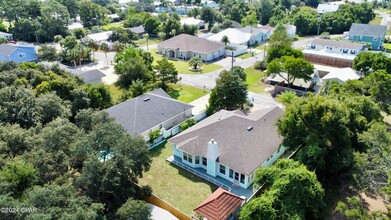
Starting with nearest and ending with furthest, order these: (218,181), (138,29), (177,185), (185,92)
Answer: (177,185) → (218,181) → (185,92) → (138,29)

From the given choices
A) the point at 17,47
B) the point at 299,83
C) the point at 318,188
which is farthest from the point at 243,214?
the point at 17,47

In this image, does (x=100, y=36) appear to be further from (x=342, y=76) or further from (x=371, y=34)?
(x=371, y=34)

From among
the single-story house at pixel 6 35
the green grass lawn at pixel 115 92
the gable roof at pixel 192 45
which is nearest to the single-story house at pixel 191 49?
the gable roof at pixel 192 45

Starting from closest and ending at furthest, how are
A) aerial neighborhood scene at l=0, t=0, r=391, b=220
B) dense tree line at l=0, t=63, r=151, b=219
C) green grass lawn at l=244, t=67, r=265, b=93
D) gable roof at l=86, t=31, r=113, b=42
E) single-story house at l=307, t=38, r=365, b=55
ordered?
dense tree line at l=0, t=63, r=151, b=219 → aerial neighborhood scene at l=0, t=0, r=391, b=220 → green grass lawn at l=244, t=67, r=265, b=93 → single-story house at l=307, t=38, r=365, b=55 → gable roof at l=86, t=31, r=113, b=42

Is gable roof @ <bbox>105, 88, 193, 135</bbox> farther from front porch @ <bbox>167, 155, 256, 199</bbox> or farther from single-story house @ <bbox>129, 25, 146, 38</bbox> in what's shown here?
single-story house @ <bbox>129, 25, 146, 38</bbox>

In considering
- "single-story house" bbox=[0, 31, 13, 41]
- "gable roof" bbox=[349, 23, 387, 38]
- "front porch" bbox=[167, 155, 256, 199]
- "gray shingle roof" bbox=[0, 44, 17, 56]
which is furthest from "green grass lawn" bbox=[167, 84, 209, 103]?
"single-story house" bbox=[0, 31, 13, 41]

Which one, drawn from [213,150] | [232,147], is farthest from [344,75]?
[213,150]

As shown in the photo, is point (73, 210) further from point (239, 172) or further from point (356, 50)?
point (356, 50)
